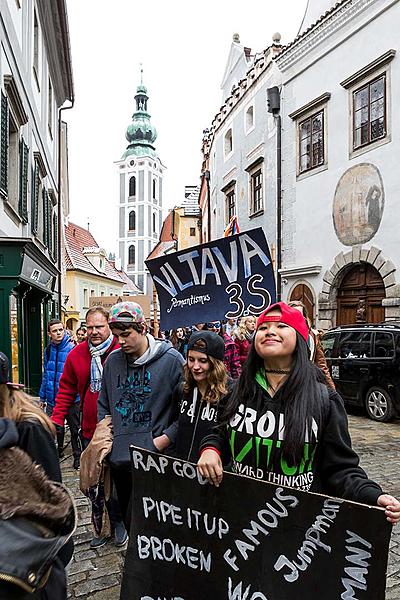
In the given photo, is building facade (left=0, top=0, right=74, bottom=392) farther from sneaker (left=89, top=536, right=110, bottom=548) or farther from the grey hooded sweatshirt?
the grey hooded sweatshirt

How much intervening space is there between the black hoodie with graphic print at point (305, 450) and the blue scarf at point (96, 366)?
2.12 meters

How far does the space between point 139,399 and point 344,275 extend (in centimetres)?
1273

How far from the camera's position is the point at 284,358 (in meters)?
2.50

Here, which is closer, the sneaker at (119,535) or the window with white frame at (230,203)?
the sneaker at (119,535)

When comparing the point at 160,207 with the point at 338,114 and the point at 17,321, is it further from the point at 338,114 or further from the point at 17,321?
the point at 17,321

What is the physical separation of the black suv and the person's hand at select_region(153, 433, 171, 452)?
6840 millimetres

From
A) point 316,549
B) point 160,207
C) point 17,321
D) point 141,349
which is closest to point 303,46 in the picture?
point 17,321

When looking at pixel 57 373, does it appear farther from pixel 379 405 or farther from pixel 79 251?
pixel 79 251

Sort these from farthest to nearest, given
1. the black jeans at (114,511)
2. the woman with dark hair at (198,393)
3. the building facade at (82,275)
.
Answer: the building facade at (82,275) < the black jeans at (114,511) < the woman with dark hair at (198,393)

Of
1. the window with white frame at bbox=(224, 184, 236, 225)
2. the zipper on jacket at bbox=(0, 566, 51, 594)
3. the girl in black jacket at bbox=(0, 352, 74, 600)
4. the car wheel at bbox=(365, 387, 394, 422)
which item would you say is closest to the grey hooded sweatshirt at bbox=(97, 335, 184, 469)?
the girl in black jacket at bbox=(0, 352, 74, 600)

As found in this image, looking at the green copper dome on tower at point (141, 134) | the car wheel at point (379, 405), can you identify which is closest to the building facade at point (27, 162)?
the car wheel at point (379, 405)

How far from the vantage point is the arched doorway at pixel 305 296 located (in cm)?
1659

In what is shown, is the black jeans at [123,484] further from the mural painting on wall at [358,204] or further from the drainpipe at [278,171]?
the drainpipe at [278,171]

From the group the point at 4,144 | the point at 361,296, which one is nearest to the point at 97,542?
the point at 4,144
